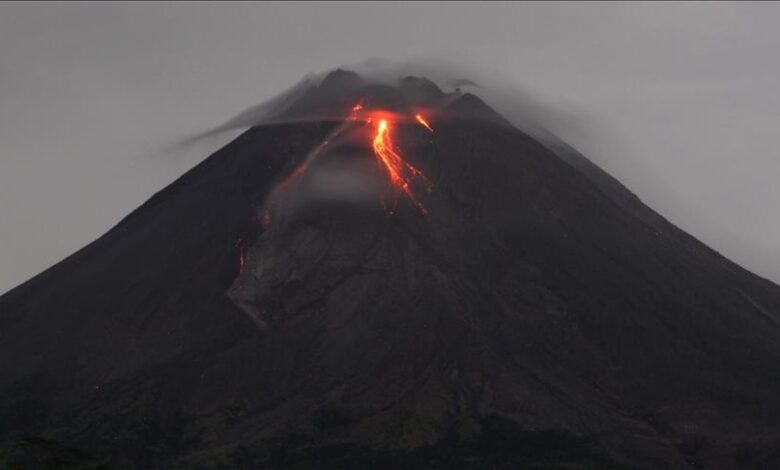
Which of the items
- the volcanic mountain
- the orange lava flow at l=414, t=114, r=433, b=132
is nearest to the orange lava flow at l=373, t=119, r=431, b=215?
the volcanic mountain

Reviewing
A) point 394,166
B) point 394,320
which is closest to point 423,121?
point 394,166

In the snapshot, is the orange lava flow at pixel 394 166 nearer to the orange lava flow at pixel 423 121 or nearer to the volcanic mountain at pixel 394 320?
the volcanic mountain at pixel 394 320

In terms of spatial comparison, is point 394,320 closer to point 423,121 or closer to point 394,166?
point 394,166

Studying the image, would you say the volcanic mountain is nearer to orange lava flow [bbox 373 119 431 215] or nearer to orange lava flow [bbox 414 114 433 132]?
orange lava flow [bbox 373 119 431 215]

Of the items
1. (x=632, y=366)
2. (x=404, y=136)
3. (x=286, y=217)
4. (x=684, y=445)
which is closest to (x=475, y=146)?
(x=404, y=136)

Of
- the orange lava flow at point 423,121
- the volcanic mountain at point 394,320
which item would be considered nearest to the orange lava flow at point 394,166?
the volcanic mountain at point 394,320

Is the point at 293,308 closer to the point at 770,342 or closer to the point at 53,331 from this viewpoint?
the point at 53,331
